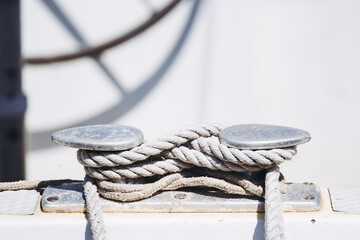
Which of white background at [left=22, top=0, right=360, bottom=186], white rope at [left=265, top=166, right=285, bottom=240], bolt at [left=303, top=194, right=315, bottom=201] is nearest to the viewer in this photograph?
white rope at [left=265, top=166, right=285, bottom=240]

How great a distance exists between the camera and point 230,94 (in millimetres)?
1555

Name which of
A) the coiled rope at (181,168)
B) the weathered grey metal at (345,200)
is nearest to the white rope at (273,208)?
the coiled rope at (181,168)

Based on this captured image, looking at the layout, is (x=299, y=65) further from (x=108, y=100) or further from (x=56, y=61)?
(x=56, y=61)

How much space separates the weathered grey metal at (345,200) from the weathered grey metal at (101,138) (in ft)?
1.13

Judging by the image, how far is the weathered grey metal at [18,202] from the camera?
31.1 inches

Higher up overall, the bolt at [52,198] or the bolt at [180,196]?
the bolt at [180,196]

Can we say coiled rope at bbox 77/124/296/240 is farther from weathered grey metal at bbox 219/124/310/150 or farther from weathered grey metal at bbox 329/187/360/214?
weathered grey metal at bbox 329/187/360/214

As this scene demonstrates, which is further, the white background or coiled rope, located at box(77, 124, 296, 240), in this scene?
the white background

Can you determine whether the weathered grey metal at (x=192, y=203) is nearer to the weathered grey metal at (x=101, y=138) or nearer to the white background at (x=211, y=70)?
the weathered grey metal at (x=101, y=138)

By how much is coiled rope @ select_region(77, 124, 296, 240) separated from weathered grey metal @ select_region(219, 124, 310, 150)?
10 millimetres

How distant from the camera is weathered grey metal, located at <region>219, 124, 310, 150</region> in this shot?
0.75m

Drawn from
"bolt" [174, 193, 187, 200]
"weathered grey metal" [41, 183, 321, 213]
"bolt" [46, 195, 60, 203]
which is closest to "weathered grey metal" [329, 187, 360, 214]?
"weathered grey metal" [41, 183, 321, 213]

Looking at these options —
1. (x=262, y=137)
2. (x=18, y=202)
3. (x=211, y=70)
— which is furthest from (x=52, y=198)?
(x=211, y=70)

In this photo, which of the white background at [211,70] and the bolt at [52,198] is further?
the white background at [211,70]
